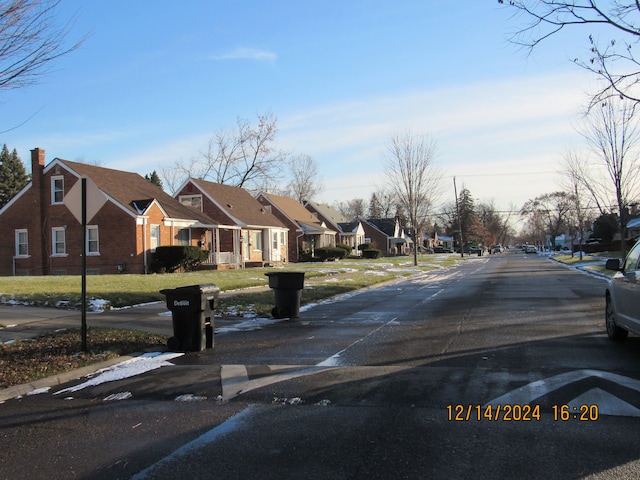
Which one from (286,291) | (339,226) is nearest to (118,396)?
(286,291)

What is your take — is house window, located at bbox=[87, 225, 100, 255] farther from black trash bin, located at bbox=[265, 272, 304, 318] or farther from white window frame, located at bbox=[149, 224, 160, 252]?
black trash bin, located at bbox=[265, 272, 304, 318]

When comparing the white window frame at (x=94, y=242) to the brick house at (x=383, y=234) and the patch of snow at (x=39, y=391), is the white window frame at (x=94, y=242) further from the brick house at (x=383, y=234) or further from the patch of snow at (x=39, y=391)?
the brick house at (x=383, y=234)

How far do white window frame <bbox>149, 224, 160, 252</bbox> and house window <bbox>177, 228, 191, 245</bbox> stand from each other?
7.61 feet

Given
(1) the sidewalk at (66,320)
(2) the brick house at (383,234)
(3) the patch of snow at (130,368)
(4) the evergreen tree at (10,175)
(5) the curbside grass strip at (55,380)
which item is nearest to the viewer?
(5) the curbside grass strip at (55,380)

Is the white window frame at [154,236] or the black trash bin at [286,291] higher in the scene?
the white window frame at [154,236]

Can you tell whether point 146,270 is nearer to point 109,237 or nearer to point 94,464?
point 109,237

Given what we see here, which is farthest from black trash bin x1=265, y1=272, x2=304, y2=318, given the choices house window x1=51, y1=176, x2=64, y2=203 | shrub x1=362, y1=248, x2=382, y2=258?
shrub x1=362, y1=248, x2=382, y2=258

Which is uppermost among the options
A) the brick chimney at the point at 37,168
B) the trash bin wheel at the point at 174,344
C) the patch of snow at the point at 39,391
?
the brick chimney at the point at 37,168

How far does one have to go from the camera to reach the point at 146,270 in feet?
91.2

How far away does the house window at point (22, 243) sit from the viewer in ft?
100

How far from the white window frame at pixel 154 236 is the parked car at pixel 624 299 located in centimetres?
2433

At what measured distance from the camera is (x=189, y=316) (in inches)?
357

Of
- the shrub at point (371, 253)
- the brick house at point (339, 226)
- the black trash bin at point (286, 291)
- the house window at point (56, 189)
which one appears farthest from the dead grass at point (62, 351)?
the brick house at point (339, 226)

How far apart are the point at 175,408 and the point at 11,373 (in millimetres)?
2924
